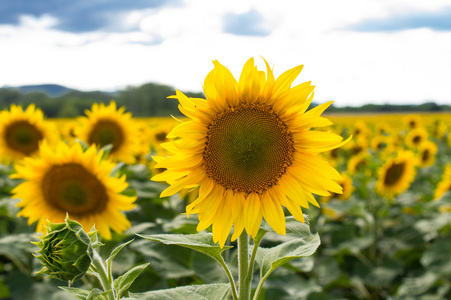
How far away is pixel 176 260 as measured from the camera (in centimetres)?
269

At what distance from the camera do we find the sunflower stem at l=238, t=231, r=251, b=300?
1.47m

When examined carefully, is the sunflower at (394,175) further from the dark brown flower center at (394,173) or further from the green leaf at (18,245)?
the green leaf at (18,245)

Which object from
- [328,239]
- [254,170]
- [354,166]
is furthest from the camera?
[354,166]

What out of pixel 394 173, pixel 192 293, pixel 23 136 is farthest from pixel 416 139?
pixel 192 293

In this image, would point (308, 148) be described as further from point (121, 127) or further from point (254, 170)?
point (121, 127)

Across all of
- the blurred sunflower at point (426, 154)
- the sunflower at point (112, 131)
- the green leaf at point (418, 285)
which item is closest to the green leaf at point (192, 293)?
the green leaf at point (418, 285)

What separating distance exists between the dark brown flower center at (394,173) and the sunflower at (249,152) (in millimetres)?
4610

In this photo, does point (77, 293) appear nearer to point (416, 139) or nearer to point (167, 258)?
point (167, 258)

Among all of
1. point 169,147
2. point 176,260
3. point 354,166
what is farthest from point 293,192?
point 354,166

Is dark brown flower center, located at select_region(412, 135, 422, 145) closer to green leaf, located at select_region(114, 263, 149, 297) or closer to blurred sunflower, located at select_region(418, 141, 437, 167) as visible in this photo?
blurred sunflower, located at select_region(418, 141, 437, 167)

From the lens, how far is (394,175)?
5.82 metres

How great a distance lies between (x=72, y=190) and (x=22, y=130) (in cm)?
271

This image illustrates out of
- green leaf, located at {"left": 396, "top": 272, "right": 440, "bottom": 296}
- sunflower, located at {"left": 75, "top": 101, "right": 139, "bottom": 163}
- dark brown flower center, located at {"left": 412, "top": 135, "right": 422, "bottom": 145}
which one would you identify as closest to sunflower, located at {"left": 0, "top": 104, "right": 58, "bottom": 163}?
sunflower, located at {"left": 75, "top": 101, "right": 139, "bottom": 163}

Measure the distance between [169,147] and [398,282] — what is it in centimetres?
437
